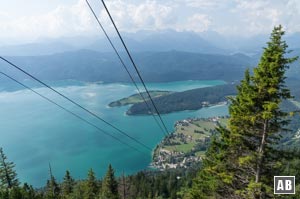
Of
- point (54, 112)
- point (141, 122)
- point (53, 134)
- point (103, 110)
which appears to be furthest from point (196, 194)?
point (54, 112)

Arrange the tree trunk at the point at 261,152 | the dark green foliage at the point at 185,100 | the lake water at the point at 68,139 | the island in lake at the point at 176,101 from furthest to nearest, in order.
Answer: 1. the island in lake at the point at 176,101
2. the dark green foliage at the point at 185,100
3. the lake water at the point at 68,139
4. the tree trunk at the point at 261,152

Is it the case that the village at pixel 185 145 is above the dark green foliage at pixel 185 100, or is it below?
below

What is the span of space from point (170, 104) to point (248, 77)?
150 m

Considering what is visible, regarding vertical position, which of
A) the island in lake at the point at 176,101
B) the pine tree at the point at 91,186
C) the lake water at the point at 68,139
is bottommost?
the pine tree at the point at 91,186

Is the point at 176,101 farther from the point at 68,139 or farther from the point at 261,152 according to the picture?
the point at 261,152

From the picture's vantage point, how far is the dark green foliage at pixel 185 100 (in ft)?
481

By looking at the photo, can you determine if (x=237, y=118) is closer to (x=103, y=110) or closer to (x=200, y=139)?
(x=200, y=139)

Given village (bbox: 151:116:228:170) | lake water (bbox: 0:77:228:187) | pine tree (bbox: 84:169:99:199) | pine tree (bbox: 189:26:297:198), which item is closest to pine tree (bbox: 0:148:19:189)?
pine tree (bbox: 84:169:99:199)

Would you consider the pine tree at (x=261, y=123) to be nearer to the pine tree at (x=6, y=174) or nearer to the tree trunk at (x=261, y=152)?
the tree trunk at (x=261, y=152)

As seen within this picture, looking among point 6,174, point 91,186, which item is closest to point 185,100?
point 91,186

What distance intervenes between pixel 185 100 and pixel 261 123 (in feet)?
522

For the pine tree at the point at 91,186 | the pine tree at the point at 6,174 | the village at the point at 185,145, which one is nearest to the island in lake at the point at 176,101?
the village at the point at 185,145

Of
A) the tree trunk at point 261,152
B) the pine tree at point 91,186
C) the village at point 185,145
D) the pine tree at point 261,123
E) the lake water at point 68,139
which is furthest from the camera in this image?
the village at point 185,145

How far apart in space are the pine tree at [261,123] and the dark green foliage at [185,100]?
129 m
